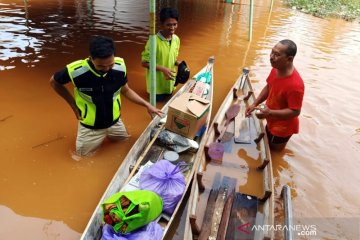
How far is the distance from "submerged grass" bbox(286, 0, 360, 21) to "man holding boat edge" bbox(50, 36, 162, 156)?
54.4 feet

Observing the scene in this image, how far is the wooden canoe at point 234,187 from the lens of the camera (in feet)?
9.52

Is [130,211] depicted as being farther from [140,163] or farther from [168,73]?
[168,73]

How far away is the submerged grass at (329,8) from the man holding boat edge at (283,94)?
50.0 ft

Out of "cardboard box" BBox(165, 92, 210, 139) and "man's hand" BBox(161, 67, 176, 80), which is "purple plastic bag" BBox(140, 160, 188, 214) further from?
"man's hand" BBox(161, 67, 176, 80)

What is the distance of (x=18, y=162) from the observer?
404 cm

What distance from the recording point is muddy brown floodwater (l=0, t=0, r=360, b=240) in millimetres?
3527

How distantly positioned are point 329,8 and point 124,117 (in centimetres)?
1800

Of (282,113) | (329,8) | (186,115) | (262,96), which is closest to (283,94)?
(282,113)

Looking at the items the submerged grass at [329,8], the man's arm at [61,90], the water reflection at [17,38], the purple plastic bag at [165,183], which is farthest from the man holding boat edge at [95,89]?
the submerged grass at [329,8]

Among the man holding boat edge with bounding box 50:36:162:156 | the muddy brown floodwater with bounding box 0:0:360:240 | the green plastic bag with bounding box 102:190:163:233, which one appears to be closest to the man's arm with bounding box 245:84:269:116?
the muddy brown floodwater with bounding box 0:0:360:240

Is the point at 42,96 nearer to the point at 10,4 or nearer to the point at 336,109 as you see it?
the point at 336,109

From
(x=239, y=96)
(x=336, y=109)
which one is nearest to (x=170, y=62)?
(x=239, y=96)

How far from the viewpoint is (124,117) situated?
5441 mm

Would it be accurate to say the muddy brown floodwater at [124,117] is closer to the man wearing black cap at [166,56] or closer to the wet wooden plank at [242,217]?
the wet wooden plank at [242,217]
